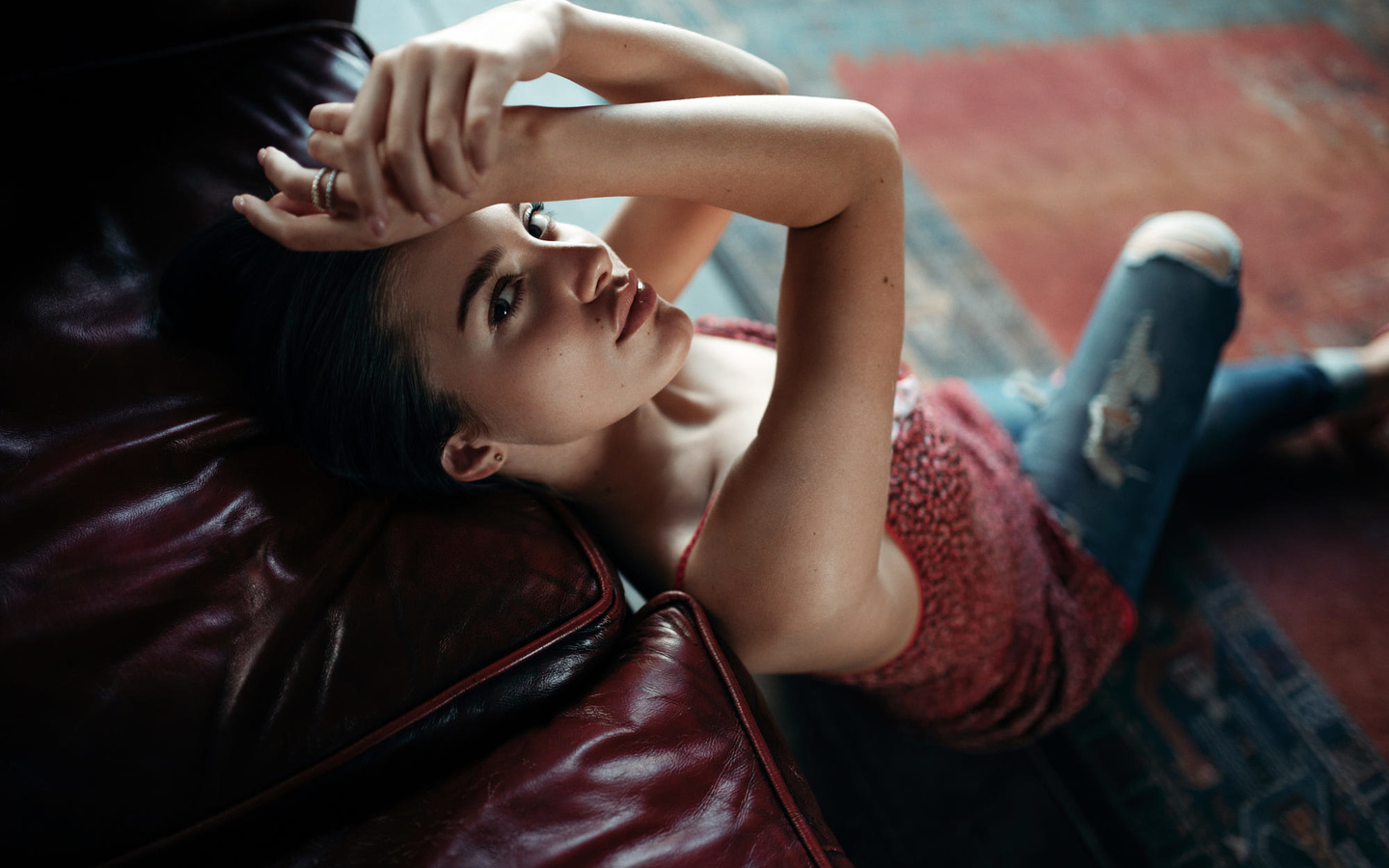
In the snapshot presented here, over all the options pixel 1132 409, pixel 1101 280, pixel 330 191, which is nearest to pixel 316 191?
pixel 330 191

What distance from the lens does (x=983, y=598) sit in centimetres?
112

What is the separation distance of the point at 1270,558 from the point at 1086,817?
733 mm

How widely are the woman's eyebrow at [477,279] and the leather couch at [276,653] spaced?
20cm

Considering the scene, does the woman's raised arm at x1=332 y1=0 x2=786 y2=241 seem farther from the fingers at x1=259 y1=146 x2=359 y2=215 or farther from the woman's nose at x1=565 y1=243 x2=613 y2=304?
the woman's nose at x1=565 y1=243 x2=613 y2=304

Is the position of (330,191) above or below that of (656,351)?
above

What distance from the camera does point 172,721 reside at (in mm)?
642

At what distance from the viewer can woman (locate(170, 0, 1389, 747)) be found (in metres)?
0.71

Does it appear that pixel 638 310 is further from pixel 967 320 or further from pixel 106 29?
pixel 967 320

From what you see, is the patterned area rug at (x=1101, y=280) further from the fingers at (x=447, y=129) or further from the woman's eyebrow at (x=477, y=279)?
the fingers at (x=447, y=129)

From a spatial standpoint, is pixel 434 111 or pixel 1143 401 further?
pixel 1143 401

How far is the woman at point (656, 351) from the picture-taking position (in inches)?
27.8

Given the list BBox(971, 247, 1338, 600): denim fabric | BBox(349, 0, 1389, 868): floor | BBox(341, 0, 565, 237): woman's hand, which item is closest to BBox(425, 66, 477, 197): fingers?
BBox(341, 0, 565, 237): woman's hand

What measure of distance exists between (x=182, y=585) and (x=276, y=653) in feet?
0.31

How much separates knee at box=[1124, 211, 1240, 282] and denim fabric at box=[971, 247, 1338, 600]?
1 centimetres
